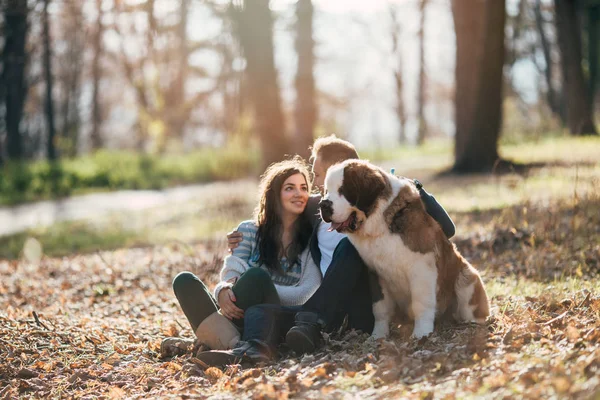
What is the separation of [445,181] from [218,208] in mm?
4999

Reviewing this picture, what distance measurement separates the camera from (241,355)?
4.75 meters

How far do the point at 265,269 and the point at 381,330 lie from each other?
102 cm

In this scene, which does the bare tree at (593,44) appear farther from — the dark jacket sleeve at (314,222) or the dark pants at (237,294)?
the dark pants at (237,294)

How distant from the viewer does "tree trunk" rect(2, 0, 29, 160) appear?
886 inches

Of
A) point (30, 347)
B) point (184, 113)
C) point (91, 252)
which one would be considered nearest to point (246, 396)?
point (30, 347)

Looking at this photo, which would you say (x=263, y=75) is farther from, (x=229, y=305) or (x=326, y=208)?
(x=326, y=208)

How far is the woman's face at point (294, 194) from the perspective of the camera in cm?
529

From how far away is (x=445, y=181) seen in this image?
48.4 feet

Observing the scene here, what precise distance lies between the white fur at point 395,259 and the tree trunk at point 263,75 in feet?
40.2

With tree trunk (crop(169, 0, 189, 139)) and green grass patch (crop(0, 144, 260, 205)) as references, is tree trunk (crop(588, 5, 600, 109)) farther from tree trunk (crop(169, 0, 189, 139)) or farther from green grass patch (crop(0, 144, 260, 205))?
tree trunk (crop(169, 0, 189, 139))

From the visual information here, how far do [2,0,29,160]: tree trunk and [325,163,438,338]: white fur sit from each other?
20603 mm

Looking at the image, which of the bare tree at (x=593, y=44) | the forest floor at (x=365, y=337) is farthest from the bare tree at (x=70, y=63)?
the forest floor at (x=365, y=337)

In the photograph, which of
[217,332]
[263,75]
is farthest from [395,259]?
[263,75]

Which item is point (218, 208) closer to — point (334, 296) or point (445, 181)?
point (445, 181)
